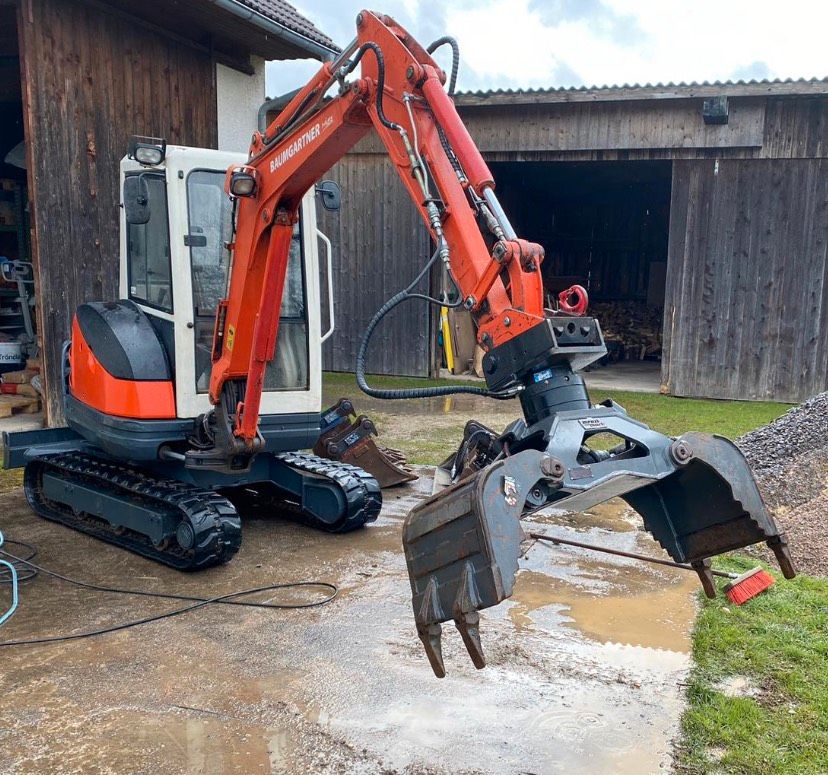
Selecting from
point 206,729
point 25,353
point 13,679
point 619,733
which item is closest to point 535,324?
point 619,733

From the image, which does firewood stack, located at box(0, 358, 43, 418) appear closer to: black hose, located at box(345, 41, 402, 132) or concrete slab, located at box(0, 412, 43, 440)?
concrete slab, located at box(0, 412, 43, 440)

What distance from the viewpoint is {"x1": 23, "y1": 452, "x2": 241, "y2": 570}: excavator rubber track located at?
14.8ft

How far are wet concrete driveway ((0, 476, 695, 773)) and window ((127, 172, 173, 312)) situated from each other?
1567mm

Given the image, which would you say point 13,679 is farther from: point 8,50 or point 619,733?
point 8,50

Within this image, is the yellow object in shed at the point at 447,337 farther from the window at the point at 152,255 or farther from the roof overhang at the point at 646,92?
the window at the point at 152,255

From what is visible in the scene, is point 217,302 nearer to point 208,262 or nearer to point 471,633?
point 208,262

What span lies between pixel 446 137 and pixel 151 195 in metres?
2.34

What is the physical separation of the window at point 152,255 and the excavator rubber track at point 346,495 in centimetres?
133

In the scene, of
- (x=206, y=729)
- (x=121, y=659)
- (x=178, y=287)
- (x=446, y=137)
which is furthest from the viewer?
(x=178, y=287)

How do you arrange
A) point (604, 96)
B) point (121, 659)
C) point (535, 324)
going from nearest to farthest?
point (535, 324) → point (121, 659) → point (604, 96)

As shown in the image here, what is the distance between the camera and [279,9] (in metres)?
9.09

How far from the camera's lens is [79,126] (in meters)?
7.85

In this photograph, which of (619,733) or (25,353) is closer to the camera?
(619,733)

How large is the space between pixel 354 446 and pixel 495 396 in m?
3.39
